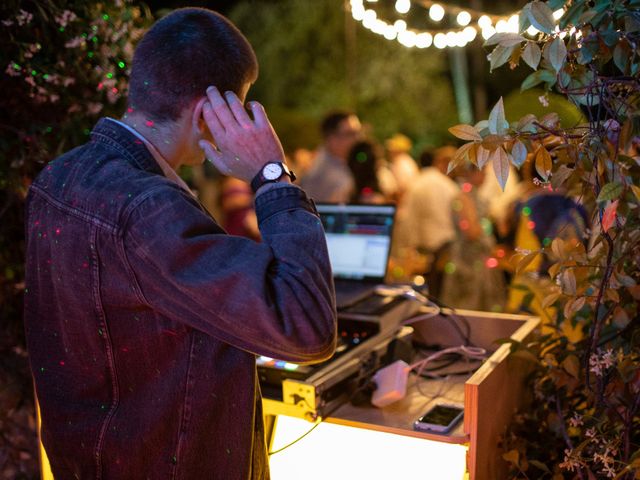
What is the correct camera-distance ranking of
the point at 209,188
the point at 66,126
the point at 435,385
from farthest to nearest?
1. the point at 209,188
2. the point at 66,126
3. the point at 435,385

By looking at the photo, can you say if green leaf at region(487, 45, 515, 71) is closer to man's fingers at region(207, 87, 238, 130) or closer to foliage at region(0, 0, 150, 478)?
man's fingers at region(207, 87, 238, 130)

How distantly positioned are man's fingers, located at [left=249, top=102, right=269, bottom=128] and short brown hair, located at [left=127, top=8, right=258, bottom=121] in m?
0.05

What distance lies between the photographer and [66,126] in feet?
6.40

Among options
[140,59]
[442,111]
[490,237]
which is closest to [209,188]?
[442,111]

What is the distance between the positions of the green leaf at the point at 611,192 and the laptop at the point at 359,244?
3.48ft

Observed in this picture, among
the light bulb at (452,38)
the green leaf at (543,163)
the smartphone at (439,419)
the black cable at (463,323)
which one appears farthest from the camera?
the light bulb at (452,38)

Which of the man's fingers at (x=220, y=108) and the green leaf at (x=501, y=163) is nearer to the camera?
the man's fingers at (x=220, y=108)

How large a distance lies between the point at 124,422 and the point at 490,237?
4.12 m

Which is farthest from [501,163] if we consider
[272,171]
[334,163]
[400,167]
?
[400,167]

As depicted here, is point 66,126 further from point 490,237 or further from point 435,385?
point 490,237

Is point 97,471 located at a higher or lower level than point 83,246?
lower

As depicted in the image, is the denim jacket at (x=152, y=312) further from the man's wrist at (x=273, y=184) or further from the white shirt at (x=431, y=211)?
the white shirt at (x=431, y=211)

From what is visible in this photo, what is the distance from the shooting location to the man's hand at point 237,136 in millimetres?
1133

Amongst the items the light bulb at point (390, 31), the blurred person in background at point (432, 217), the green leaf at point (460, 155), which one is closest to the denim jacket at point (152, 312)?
the green leaf at point (460, 155)
